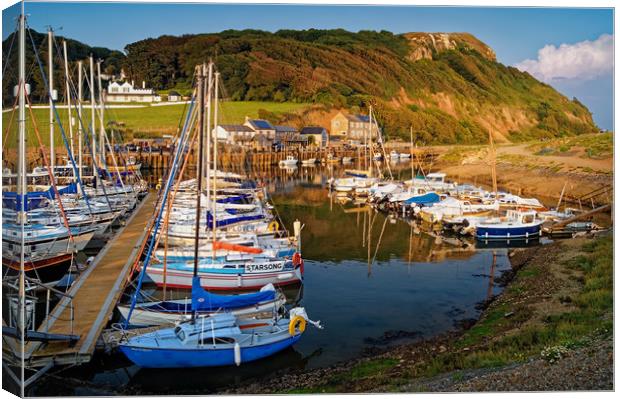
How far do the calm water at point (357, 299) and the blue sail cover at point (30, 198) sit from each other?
121 inches

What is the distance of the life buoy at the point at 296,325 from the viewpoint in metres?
12.4

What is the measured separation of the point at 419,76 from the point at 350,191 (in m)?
8.12

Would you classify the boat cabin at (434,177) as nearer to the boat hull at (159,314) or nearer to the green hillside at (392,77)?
the green hillside at (392,77)

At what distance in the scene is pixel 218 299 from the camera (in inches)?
496

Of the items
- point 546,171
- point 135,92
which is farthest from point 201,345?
point 546,171

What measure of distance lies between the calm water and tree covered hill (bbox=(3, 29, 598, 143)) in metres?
6.20

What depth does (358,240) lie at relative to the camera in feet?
78.4

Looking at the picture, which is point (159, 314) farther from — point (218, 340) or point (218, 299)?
point (218, 340)

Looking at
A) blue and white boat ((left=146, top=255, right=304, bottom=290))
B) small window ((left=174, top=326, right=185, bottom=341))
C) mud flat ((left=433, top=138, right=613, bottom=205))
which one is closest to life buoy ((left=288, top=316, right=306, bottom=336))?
small window ((left=174, top=326, right=185, bottom=341))

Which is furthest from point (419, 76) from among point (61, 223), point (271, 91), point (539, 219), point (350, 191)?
point (61, 223)

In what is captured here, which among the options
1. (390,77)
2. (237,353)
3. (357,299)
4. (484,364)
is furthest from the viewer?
(390,77)

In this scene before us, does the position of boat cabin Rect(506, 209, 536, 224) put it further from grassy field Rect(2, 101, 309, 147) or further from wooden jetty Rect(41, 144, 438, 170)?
wooden jetty Rect(41, 144, 438, 170)

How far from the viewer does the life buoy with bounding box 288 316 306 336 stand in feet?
40.7

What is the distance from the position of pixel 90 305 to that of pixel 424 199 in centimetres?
2089
